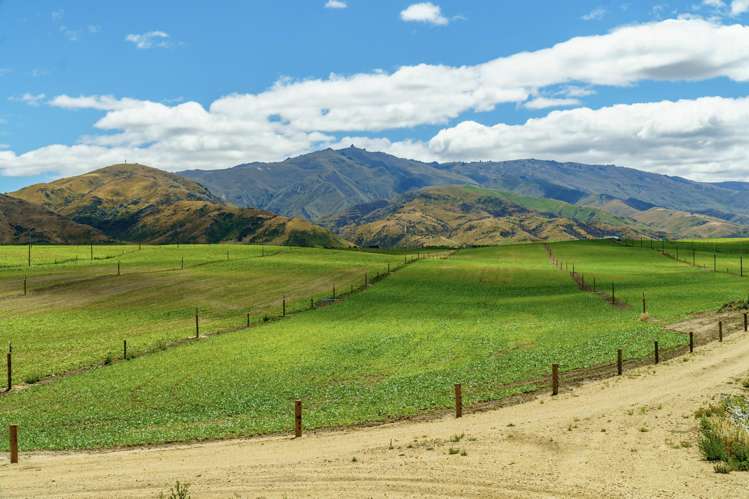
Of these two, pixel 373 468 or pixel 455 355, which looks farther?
pixel 455 355

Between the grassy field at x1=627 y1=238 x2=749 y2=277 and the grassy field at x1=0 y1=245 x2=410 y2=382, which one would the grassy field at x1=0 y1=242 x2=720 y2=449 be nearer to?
the grassy field at x1=0 y1=245 x2=410 y2=382

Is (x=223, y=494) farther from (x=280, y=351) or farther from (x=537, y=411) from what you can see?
(x=280, y=351)

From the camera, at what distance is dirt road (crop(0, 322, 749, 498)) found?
21.1 m

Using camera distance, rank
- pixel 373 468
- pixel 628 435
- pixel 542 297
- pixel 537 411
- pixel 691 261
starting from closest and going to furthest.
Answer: pixel 373 468 < pixel 628 435 < pixel 537 411 < pixel 542 297 < pixel 691 261

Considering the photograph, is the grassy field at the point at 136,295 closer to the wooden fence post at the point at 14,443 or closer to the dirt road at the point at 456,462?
the wooden fence post at the point at 14,443

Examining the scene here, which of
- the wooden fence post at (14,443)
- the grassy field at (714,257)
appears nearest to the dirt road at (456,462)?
the wooden fence post at (14,443)

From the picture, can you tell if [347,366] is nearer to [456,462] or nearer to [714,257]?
[456,462]

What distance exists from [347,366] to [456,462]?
2505 cm

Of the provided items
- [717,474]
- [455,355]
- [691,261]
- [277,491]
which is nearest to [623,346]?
[455,355]

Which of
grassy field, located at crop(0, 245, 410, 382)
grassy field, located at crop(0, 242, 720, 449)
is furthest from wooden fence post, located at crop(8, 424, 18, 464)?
grassy field, located at crop(0, 245, 410, 382)

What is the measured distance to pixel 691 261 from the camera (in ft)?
484

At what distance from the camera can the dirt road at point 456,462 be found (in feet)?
69.3

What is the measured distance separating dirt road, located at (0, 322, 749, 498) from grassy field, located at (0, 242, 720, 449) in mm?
3827

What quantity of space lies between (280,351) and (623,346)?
1141 inches
